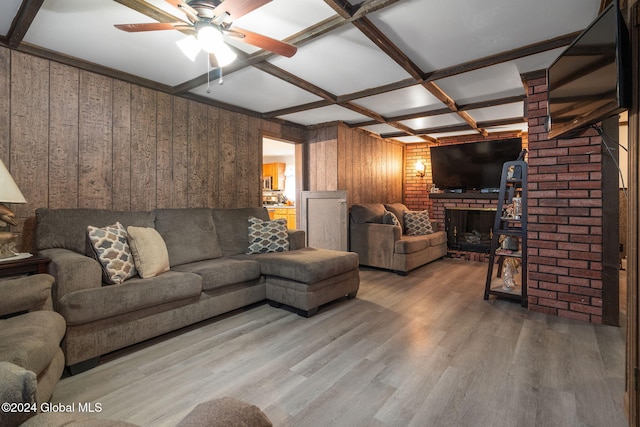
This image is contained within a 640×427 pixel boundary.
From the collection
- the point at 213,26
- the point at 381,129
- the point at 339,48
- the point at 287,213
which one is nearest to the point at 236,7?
the point at 213,26

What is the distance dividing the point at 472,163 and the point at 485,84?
8.34ft

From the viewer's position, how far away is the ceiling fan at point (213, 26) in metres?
1.66

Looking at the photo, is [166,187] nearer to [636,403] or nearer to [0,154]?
[0,154]

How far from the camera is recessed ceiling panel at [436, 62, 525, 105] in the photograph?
3.12 metres

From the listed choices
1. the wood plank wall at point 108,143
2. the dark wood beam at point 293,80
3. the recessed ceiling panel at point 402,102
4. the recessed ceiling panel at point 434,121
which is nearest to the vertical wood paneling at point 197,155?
the wood plank wall at point 108,143

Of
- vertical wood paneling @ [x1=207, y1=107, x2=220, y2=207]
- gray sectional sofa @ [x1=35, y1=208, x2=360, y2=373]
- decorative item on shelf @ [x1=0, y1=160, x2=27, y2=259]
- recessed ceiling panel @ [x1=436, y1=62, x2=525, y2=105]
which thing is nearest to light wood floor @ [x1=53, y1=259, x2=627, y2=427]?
gray sectional sofa @ [x1=35, y1=208, x2=360, y2=373]

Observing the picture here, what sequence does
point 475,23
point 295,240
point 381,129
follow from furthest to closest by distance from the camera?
point 381,129 < point 295,240 < point 475,23

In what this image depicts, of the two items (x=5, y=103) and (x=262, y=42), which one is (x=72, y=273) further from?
(x=262, y=42)

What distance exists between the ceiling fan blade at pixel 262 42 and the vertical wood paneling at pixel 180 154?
1954mm

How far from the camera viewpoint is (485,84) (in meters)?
3.46

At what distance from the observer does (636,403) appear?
1.39 metres

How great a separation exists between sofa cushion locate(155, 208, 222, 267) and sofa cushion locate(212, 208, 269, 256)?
0.10 meters

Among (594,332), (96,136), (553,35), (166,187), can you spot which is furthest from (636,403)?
(96,136)

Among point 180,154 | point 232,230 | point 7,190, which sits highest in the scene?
point 180,154
